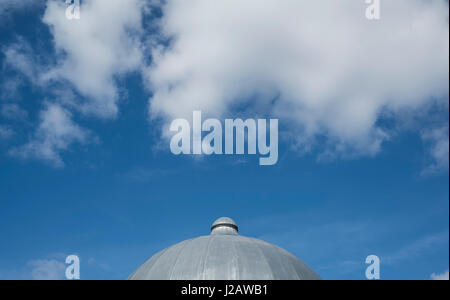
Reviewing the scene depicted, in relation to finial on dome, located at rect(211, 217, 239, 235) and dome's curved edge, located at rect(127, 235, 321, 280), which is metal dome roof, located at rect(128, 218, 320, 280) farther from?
finial on dome, located at rect(211, 217, 239, 235)

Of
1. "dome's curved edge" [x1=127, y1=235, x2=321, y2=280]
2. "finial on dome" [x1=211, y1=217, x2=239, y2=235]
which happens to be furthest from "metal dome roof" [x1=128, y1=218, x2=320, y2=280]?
"finial on dome" [x1=211, y1=217, x2=239, y2=235]

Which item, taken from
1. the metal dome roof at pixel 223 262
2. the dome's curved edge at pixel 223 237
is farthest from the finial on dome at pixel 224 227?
the metal dome roof at pixel 223 262

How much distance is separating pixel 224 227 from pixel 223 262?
24.5ft

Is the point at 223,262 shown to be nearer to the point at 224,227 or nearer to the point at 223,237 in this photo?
the point at 223,237

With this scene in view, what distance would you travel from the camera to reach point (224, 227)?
30891 millimetres

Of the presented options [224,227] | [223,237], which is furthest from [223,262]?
[224,227]

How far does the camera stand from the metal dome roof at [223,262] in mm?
22938
